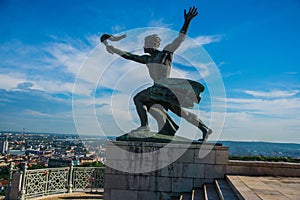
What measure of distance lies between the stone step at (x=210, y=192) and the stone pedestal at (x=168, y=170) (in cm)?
36

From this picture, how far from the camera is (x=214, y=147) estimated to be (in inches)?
279

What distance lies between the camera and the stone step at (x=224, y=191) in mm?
5039

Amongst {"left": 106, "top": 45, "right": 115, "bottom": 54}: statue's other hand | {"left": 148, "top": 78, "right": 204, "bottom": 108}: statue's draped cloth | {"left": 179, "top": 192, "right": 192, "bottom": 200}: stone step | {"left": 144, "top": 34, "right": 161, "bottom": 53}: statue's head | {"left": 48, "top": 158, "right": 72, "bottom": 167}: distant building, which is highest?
{"left": 144, "top": 34, "right": 161, "bottom": 53}: statue's head

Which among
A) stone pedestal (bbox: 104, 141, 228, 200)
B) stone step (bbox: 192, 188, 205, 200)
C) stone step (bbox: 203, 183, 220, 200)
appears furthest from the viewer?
stone pedestal (bbox: 104, 141, 228, 200)

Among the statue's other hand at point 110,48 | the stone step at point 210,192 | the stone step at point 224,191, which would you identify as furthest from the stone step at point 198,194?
the statue's other hand at point 110,48

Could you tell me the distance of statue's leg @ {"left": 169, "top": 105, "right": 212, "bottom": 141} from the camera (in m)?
7.59

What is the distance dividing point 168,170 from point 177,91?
236 centimetres

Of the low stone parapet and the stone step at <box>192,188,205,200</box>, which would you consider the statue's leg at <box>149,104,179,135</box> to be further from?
the low stone parapet

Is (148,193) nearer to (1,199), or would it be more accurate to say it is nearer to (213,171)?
(213,171)

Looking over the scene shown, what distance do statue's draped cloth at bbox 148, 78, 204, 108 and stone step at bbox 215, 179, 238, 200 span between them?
250 centimetres

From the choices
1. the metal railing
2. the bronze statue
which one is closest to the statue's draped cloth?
the bronze statue

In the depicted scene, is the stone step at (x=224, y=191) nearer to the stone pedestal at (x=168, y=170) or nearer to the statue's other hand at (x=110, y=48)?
the stone pedestal at (x=168, y=170)

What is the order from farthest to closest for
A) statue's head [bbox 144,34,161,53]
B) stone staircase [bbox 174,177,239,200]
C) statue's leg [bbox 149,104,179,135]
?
statue's head [bbox 144,34,161,53], statue's leg [bbox 149,104,179,135], stone staircase [bbox 174,177,239,200]

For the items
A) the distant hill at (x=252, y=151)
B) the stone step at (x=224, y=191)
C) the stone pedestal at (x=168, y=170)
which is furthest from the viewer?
the distant hill at (x=252, y=151)
